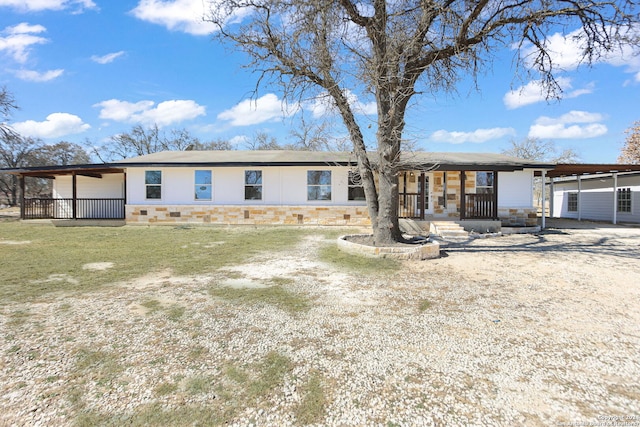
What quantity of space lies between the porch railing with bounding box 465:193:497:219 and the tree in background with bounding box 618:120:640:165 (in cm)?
2168

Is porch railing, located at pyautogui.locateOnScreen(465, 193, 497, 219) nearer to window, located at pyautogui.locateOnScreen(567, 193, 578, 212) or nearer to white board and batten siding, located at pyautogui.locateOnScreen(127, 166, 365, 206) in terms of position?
white board and batten siding, located at pyautogui.locateOnScreen(127, 166, 365, 206)

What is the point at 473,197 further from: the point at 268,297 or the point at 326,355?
the point at 326,355

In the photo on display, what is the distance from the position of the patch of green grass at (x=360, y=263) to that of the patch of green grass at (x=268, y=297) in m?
1.82

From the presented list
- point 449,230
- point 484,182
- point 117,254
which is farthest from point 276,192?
point 484,182

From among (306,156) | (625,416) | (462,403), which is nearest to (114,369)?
(462,403)

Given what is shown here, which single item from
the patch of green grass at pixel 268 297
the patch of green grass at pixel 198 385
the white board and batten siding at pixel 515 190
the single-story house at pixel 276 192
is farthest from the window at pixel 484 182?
the patch of green grass at pixel 198 385

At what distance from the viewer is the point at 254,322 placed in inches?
134

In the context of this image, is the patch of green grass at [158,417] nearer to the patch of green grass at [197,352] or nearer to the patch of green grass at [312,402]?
the patch of green grass at [312,402]

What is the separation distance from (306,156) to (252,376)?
1288 centimetres

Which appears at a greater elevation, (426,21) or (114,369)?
(426,21)

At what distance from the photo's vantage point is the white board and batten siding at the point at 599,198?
1598cm

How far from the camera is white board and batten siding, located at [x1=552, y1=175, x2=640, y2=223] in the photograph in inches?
629

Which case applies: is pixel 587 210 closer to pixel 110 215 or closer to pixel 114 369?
pixel 114 369

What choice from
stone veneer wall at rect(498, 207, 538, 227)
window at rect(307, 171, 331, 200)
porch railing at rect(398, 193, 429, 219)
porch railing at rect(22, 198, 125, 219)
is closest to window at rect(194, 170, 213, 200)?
window at rect(307, 171, 331, 200)
